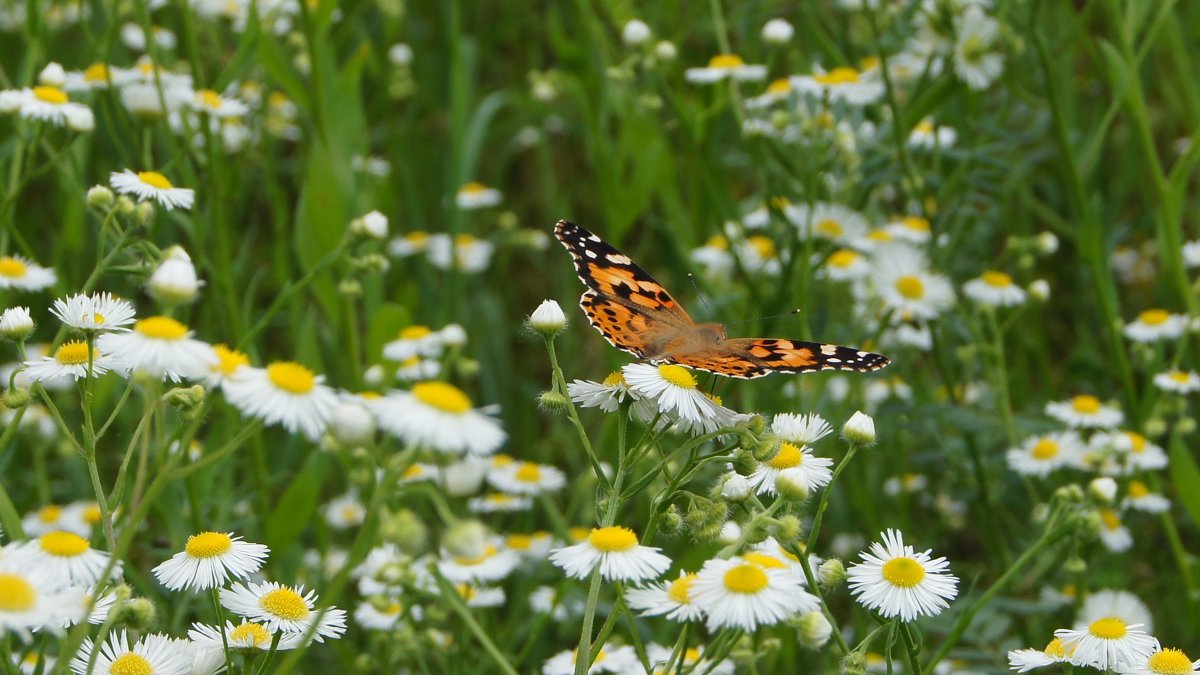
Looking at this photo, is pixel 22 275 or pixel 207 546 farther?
pixel 22 275

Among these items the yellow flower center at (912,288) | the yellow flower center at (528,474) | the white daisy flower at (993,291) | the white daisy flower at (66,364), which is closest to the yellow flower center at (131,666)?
the white daisy flower at (66,364)

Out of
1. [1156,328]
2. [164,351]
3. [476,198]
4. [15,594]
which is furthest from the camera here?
[476,198]

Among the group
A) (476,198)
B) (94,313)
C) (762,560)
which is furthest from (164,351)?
(476,198)

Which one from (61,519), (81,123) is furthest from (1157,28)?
(61,519)

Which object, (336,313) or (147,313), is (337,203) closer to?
(336,313)

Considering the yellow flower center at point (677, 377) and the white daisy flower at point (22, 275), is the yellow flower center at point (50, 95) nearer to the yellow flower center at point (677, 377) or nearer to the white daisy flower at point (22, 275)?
the white daisy flower at point (22, 275)

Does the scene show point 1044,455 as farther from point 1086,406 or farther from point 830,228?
point 830,228
